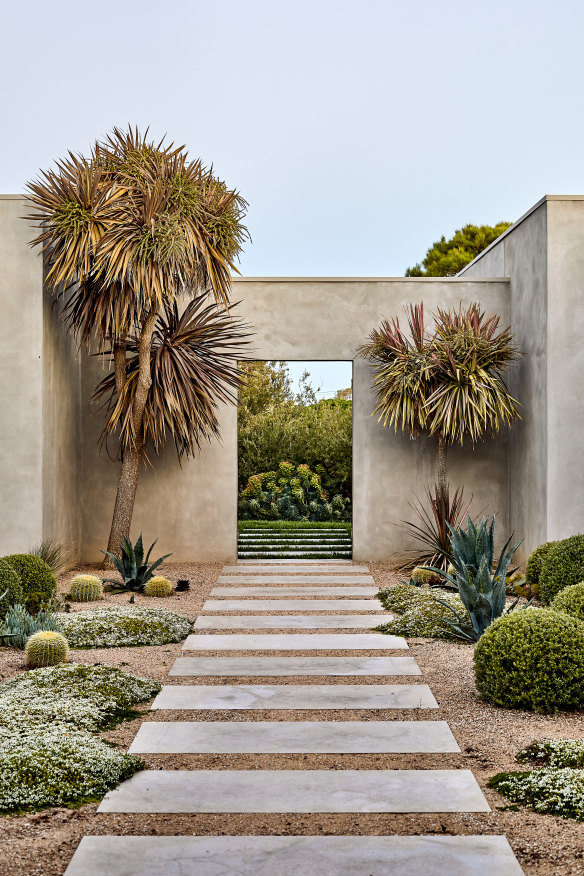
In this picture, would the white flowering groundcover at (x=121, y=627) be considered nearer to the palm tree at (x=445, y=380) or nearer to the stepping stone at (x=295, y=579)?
the stepping stone at (x=295, y=579)

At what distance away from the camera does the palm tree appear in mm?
8844

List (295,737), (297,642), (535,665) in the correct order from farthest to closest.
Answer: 1. (297,642)
2. (535,665)
3. (295,737)

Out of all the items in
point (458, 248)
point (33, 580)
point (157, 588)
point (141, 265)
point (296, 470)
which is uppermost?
point (458, 248)

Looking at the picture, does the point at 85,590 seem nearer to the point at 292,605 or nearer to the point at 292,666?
the point at 292,605

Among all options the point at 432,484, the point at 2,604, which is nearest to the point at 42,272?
the point at 2,604

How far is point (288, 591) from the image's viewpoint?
26.1 ft

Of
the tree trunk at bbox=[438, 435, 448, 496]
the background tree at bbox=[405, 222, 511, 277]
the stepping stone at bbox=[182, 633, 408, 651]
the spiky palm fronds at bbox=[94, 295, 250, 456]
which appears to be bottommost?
the stepping stone at bbox=[182, 633, 408, 651]

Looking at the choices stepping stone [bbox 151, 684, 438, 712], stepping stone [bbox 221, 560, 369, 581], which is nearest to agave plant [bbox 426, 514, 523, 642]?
stepping stone [bbox 151, 684, 438, 712]

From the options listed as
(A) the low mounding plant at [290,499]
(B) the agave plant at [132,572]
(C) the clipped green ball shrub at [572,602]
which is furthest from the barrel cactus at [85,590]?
(A) the low mounding plant at [290,499]

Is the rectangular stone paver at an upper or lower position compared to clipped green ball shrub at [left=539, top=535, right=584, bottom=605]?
lower

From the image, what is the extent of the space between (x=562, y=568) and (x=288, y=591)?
264 cm

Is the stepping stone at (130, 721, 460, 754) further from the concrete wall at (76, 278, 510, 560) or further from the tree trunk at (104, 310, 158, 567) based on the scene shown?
the concrete wall at (76, 278, 510, 560)

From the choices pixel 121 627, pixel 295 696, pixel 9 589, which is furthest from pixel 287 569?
pixel 295 696

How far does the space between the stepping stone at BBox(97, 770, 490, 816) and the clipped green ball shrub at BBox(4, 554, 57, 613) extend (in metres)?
3.45
